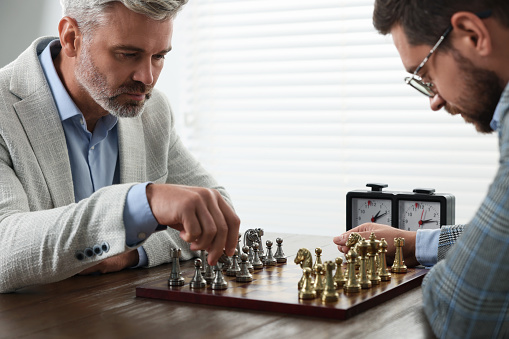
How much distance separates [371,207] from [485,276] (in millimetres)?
1090

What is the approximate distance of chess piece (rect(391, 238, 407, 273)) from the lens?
5.75 ft

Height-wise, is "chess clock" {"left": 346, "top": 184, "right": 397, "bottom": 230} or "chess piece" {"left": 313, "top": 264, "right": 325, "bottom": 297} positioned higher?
"chess clock" {"left": 346, "top": 184, "right": 397, "bottom": 230}

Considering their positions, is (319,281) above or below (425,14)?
below

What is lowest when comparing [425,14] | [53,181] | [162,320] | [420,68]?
[162,320]

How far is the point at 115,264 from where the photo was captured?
6.31 feet

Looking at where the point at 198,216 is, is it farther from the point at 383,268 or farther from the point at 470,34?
the point at 470,34

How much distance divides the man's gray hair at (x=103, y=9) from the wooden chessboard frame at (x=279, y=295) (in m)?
0.87

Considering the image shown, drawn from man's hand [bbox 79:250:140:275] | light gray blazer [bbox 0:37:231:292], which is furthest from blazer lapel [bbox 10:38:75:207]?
man's hand [bbox 79:250:140:275]

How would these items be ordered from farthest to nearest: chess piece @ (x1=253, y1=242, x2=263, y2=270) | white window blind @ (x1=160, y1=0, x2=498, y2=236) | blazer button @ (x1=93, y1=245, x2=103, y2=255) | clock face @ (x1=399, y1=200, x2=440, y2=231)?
white window blind @ (x1=160, y1=0, x2=498, y2=236), clock face @ (x1=399, y1=200, x2=440, y2=231), chess piece @ (x1=253, y1=242, x2=263, y2=270), blazer button @ (x1=93, y1=245, x2=103, y2=255)

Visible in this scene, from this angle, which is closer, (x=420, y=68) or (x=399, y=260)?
(x=420, y=68)

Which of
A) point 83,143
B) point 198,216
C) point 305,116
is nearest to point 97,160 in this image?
point 83,143

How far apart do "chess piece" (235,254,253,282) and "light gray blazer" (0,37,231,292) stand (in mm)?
283

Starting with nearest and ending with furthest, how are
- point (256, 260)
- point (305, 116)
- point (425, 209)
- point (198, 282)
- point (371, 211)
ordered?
point (198, 282) < point (256, 260) < point (425, 209) < point (371, 211) < point (305, 116)

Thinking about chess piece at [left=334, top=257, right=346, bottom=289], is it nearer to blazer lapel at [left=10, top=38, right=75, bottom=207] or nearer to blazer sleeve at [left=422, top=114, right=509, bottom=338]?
blazer sleeve at [left=422, top=114, right=509, bottom=338]
